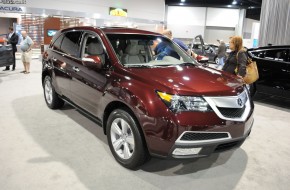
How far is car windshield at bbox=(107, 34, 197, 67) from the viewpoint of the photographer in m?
3.41

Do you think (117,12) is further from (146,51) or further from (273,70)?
(146,51)

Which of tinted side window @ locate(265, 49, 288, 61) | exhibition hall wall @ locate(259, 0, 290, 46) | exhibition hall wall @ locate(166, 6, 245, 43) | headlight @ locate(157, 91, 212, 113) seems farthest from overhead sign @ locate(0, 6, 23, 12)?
headlight @ locate(157, 91, 212, 113)

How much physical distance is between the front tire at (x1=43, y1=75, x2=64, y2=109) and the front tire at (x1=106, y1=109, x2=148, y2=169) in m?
2.11

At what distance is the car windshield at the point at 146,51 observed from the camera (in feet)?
11.2

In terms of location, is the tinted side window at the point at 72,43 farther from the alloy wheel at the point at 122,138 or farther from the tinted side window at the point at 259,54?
the tinted side window at the point at 259,54

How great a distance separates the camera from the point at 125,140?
2.99 m

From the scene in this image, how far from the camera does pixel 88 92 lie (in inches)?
141

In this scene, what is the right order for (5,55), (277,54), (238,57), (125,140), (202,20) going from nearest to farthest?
(125,140)
(238,57)
(277,54)
(5,55)
(202,20)

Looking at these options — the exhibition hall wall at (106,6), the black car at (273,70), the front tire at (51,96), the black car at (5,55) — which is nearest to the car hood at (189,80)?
the front tire at (51,96)

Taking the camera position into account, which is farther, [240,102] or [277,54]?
Answer: [277,54]

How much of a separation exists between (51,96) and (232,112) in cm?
342

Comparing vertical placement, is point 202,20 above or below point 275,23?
above

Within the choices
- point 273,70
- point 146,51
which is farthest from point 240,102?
point 273,70

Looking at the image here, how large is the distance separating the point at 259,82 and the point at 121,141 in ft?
14.6
